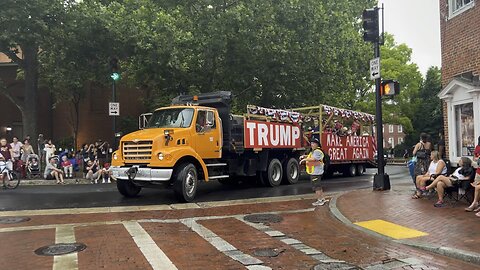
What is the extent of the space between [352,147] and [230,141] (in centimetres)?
839

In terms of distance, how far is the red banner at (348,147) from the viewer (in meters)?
18.3

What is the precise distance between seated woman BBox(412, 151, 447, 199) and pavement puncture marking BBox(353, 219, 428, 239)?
269cm

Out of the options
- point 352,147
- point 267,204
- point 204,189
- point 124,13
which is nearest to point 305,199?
point 267,204

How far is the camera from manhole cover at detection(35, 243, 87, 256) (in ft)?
21.0

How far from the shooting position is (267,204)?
11.1 m

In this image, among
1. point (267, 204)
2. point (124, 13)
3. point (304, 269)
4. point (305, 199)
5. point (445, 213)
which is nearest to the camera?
point (304, 269)

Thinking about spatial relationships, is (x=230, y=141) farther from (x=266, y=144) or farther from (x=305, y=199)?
(x=305, y=199)

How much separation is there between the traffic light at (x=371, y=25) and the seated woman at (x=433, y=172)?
3.62m

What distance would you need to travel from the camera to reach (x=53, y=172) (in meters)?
16.2

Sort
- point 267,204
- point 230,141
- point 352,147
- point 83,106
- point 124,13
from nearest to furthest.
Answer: point 267,204 → point 230,141 → point 124,13 → point 352,147 → point 83,106

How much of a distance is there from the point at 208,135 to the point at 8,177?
21.8ft

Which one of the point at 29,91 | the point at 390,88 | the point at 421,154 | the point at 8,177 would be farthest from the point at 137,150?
the point at 29,91

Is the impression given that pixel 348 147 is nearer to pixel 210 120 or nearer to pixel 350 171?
pixel 350 171

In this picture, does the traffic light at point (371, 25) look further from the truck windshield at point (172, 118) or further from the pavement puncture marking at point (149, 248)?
the pavement puncture marking at point (149, 248)
